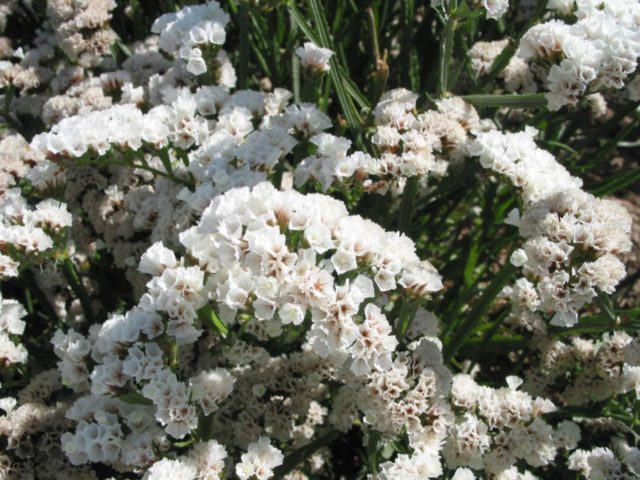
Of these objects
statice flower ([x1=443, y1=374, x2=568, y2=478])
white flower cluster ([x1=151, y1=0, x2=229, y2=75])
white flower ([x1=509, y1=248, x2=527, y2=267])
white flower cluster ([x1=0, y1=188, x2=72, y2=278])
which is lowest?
statice flower ([x1=443, y1=374, x2=568, y2=478])

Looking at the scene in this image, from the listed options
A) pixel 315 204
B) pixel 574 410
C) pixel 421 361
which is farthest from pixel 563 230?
pixel 574 410

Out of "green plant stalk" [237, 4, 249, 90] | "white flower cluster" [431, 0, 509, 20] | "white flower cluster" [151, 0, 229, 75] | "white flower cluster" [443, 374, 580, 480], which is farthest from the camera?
"green plant stalk" [237, 4, 249, 90]

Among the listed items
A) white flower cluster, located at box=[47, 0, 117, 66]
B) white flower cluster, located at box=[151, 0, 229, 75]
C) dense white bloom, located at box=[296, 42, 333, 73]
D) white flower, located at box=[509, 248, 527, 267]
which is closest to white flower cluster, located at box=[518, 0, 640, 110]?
white flower, located at box=[509, 248, 527, 267]

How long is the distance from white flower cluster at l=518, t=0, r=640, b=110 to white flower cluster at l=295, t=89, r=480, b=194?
0.40 metres

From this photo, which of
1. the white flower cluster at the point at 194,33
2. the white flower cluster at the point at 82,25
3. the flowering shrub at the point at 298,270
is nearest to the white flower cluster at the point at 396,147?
the flowering shrub at the point at 298,270

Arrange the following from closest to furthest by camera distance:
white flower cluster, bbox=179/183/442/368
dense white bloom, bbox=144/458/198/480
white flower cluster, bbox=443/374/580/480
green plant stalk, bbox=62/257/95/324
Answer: white flower cluster, bbox=179/183/442/368 → dense white bloom, bbox=144/458/198/480 → white flower cluster, bbox=443/374/580/480 → green plant stalk, bbox=62/257/95/324

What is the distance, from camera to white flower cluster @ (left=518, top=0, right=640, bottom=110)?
2.68 metres

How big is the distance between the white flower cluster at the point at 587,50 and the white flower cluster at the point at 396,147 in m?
0.40

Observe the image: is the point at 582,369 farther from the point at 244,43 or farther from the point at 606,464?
the point at 244,43

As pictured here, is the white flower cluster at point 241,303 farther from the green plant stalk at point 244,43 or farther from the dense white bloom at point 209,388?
the green plant stalk at point 244,43

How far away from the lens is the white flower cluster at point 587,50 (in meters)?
2.68

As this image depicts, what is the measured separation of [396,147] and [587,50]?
802 mm

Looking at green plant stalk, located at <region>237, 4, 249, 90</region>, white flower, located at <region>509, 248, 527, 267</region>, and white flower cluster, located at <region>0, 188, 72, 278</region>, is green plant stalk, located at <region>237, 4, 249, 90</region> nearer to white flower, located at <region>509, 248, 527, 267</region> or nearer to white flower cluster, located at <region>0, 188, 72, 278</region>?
white flower cluster, located at <region>0, 188, 72, 278</region>

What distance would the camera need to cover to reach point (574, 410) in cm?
328
